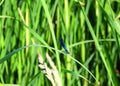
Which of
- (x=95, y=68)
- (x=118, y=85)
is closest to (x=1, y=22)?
(x=95, y=68)

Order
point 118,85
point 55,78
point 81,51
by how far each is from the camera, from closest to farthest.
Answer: point 55,78 < point 118,85 < point 81,51

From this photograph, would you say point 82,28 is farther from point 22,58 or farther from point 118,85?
point 118,85

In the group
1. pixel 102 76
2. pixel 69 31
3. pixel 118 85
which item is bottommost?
pixel 102 76

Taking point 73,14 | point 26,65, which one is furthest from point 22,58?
point 73,14

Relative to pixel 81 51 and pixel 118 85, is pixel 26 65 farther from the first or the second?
pixel 118 85

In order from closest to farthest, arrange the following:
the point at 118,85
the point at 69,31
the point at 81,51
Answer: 1. the point at 118,85
2. the point at 69,31
3. the point at 81,51

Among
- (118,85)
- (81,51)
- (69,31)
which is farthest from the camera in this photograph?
(81,51)

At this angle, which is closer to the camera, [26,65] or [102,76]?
[26,65]

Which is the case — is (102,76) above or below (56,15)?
below

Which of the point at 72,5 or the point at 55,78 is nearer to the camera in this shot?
the point at 55,78
